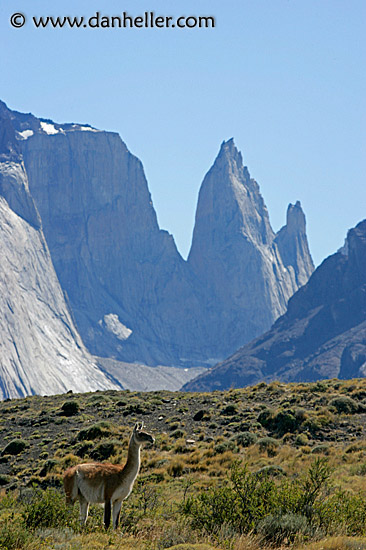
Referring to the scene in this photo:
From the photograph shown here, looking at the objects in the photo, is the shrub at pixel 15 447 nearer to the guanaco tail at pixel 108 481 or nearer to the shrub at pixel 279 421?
the shrub at pixel 279 421

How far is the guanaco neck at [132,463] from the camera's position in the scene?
13008 mm

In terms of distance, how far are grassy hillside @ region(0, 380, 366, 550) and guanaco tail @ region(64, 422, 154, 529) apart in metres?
0.63

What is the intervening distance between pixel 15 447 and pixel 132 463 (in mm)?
23080

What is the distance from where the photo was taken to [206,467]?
26.6 meters

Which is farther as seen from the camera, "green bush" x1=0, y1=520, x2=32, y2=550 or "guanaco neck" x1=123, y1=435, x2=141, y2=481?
"guanaco neck" x1=123, y1=435, x2=141, y2=481

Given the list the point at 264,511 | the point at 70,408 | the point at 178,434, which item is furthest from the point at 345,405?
the point at 264,511

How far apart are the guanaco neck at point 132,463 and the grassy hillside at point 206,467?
117cm

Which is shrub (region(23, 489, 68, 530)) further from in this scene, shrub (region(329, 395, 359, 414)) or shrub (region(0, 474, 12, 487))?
shrub (region(329, 395, 359, 414))

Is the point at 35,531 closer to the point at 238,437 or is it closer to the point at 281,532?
the point at 281,532

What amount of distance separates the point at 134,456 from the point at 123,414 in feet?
91.8

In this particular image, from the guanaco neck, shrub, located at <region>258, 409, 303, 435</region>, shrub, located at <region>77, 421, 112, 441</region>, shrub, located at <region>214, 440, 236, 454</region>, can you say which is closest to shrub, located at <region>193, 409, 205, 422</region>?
shrub, located at <region>258, 409, 303, 435</region>

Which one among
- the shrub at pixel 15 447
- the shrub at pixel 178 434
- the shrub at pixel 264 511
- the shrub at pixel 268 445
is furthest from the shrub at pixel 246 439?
the shrub at pixel 264 511

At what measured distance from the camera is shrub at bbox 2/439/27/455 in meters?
34.0

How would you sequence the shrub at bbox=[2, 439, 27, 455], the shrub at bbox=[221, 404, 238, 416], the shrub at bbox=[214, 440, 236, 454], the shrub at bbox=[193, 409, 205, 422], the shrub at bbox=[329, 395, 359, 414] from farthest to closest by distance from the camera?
the shrub at bbox=[221, 404, 238, 416] < the shrub at bbox=[193, 409, 205, 422] < the shrub at bbox=[329, 395, 359, 414] < the shrub at bbox=[2, 439, 27, 455] < the shrub at bbox=[214, 440, 236, 454]
